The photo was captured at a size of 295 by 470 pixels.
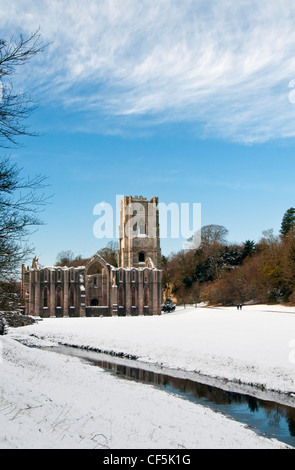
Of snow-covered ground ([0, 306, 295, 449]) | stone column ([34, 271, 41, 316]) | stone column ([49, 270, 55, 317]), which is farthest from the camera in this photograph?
stone column ([49, 270, 55, 317])

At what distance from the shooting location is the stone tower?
7331cm

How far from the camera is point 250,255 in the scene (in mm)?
80250

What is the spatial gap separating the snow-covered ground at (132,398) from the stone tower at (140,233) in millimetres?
44165

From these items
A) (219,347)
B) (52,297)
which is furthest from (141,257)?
(219,347)

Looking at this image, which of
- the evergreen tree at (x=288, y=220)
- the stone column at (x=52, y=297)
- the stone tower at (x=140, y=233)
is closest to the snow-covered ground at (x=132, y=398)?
the stone column at (x=52, y=297)

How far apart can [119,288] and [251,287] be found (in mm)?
18188

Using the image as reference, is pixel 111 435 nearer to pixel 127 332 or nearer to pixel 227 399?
pixel 227 399

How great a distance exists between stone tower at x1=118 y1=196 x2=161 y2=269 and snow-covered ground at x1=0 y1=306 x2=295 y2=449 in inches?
1739

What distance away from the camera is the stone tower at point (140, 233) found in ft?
241

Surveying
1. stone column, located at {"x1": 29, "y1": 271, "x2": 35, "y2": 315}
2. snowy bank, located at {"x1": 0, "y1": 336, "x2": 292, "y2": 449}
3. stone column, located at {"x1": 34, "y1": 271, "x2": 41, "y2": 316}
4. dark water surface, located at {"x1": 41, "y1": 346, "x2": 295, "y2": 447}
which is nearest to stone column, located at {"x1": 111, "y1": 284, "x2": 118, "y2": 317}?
stone column, located at {"x1": 34, "y1": 271, "x2": 41, "y2": 316}

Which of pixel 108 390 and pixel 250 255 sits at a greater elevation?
pixel 250 255

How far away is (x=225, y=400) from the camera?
619 inches

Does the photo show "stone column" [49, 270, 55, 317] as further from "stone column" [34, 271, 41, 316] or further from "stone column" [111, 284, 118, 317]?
"stone column" [111, 284, 118, 317]
